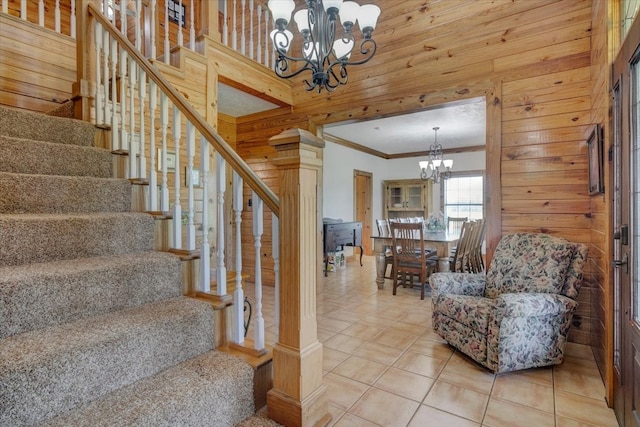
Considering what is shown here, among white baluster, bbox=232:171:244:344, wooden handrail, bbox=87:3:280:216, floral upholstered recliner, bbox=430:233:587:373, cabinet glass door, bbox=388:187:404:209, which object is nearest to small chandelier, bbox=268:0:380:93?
wooden handrail, bbox=87:3:280:216

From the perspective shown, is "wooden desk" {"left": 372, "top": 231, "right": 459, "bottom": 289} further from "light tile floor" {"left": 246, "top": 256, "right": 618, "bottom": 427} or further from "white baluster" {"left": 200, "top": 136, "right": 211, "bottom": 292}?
"white baluster" {"left": 200, "top": 136, "right": 211, "bottom": 292}

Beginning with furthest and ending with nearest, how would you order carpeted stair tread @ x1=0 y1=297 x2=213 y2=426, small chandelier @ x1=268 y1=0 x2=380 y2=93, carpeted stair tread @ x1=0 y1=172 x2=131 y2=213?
1. small chandelier @ x1=268 y1=0 x2=380 y2=93
2. carpeted stair tread @ x1=0 y1=172 x2=131 y2=213
3. carpeted stair tread @ x1=0 y1=297 x2=213 y2=426

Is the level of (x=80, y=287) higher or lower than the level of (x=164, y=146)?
lower

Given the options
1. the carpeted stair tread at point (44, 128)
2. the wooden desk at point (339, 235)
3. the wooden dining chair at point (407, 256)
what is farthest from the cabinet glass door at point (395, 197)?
the carpeted stair tread at point (44, 128)

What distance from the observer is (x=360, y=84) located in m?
3.83

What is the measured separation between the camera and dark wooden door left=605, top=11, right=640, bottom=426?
56.4 inches

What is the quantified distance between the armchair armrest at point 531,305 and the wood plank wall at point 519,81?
0.72 metres

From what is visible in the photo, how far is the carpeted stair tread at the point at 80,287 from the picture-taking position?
128cm

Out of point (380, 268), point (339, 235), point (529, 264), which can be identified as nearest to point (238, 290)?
point (529, 264)

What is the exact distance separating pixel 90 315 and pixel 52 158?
3.68 ft

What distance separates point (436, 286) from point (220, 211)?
6.07 feet

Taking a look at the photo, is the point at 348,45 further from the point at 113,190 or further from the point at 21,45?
the point at 21,45

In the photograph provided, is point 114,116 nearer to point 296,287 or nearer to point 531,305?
point 296,287

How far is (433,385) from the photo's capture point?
208cm
